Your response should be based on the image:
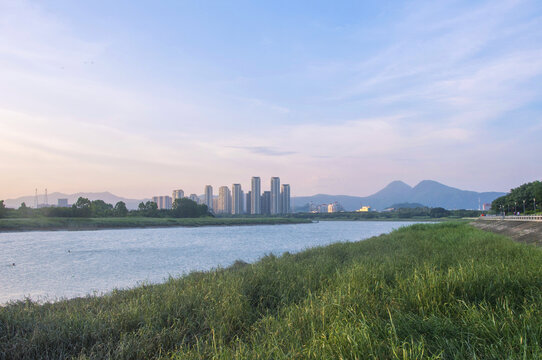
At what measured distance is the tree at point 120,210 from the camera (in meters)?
101

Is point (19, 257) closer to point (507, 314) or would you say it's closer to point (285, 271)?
point (285, 271)

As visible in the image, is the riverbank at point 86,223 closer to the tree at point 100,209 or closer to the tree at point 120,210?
the tree at point 100,209

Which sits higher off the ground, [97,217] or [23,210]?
[23,210]

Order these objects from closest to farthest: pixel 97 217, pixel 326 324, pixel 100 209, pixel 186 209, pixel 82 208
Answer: pixel 326 324 < pixel 82 208 < pixel 97 217 < pixel 100 209 < pixel 186 209

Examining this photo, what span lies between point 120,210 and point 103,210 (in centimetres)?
454

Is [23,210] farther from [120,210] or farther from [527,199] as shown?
[527,199]

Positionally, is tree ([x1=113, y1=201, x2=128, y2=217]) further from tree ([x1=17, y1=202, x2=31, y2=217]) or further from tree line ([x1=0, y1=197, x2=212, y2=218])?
tree ([x1=17, y1=202, x2=31, y2=217])

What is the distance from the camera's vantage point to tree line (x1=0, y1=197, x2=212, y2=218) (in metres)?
74.9

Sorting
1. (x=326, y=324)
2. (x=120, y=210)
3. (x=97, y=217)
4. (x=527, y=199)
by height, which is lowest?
(x=97, y=217)

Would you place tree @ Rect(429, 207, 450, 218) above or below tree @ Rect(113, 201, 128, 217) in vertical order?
below

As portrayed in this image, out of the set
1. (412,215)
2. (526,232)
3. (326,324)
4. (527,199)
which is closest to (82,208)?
(526,232)

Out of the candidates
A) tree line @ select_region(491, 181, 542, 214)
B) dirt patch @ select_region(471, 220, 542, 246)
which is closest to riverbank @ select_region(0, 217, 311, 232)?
tree line @ select_region(491, 181, 542, 214)

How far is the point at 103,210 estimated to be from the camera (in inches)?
3930

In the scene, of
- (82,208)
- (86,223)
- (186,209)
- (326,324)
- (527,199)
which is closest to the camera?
(326,324)
